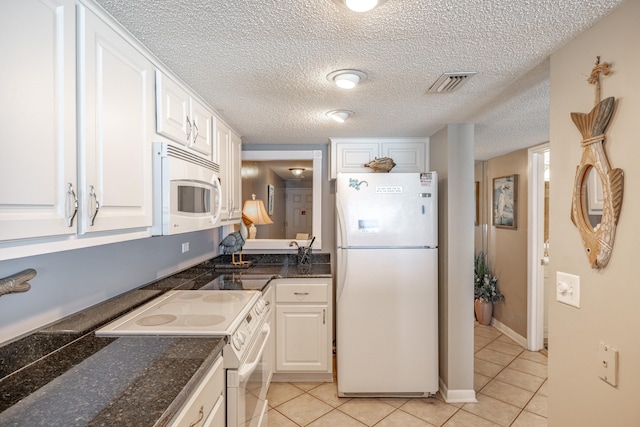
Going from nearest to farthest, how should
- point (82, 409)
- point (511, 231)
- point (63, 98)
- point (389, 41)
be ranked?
point (82, 409) < point (63, 98) < point (389, 41) < point (511, 231)

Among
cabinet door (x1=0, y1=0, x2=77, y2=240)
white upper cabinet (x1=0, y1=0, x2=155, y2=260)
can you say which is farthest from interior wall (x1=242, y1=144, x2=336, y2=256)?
cabinet door (x1=0, y1=0, x2=77, y2=240)

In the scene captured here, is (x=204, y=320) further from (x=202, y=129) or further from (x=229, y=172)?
(x=229, y=172)

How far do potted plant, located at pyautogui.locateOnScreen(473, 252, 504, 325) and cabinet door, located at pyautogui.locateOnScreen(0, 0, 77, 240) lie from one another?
4.23 meters

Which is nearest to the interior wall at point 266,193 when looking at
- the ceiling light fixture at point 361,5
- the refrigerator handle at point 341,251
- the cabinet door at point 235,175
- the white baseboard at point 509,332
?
the cabinet door at point 235,175

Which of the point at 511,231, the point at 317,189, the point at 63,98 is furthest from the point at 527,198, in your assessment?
the point at 63,98

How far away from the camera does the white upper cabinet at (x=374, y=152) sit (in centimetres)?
320

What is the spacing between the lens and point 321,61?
5.15 feet

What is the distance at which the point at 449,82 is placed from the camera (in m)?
1.80

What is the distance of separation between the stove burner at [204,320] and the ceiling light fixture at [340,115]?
1513 mm

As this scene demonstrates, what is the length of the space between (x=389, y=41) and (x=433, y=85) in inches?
22.8

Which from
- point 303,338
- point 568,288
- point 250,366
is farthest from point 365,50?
point 303,338

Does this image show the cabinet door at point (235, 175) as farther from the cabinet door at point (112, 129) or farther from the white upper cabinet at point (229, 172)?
the cabinet door at point (112, 129)

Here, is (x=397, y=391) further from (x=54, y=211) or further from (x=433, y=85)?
(x=54, y=211)

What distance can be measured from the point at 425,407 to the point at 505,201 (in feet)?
8.16
